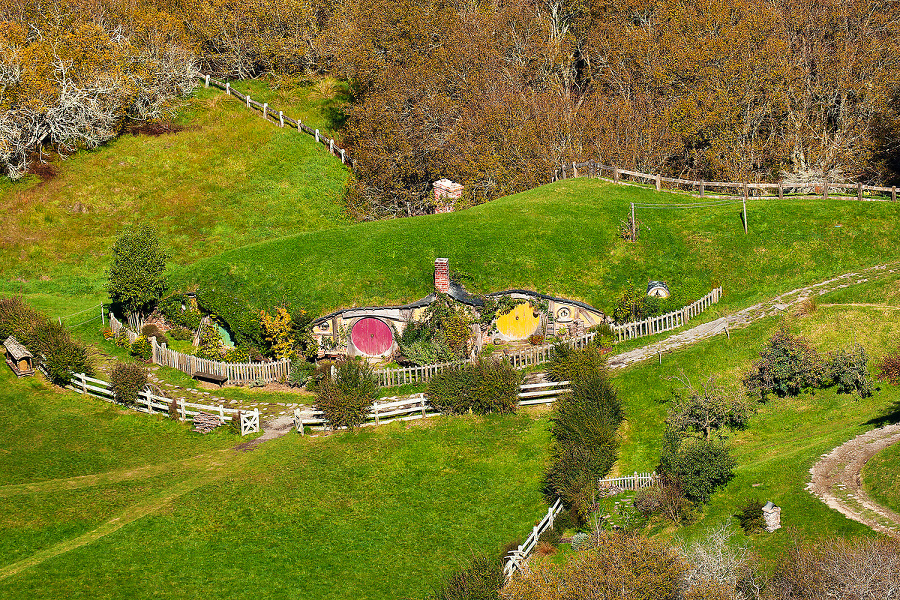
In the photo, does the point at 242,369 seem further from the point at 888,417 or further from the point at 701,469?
the point at 888,417

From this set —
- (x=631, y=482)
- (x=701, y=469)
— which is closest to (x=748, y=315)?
(x=631, y=482)

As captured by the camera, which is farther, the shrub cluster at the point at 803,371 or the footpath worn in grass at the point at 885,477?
the shrub cluster at the point at 803,371

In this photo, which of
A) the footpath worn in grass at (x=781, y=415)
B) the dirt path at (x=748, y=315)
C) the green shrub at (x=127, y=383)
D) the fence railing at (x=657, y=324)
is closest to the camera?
the footpath worn in grass at (x=781, y=415)

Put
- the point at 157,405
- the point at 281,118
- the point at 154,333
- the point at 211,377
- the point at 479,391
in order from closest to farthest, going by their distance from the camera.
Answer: the point at 479,391 < the point at 157,405 < the point at 211,377 < the point at 154,333 < the point at 281,118

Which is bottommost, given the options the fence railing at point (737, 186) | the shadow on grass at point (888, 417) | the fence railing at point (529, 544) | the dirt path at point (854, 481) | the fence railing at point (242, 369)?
the fence railing at point (529, 544)

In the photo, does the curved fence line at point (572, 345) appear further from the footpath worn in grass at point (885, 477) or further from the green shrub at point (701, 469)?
the footpath worn in grass at point (885, 477)

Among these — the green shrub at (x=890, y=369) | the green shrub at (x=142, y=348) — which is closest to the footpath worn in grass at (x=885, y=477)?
the green shrub at (x=890, y=369)

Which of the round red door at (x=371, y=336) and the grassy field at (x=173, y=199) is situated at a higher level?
the grassy field at (x=173, y=199)

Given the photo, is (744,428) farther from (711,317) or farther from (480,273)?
(480,273)

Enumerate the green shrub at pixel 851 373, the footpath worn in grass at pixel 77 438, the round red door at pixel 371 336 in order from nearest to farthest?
the green shrub at pixel 851 373 → the footpath worn in grass at pixel 77 438 → the round red door at pixel 371 336
